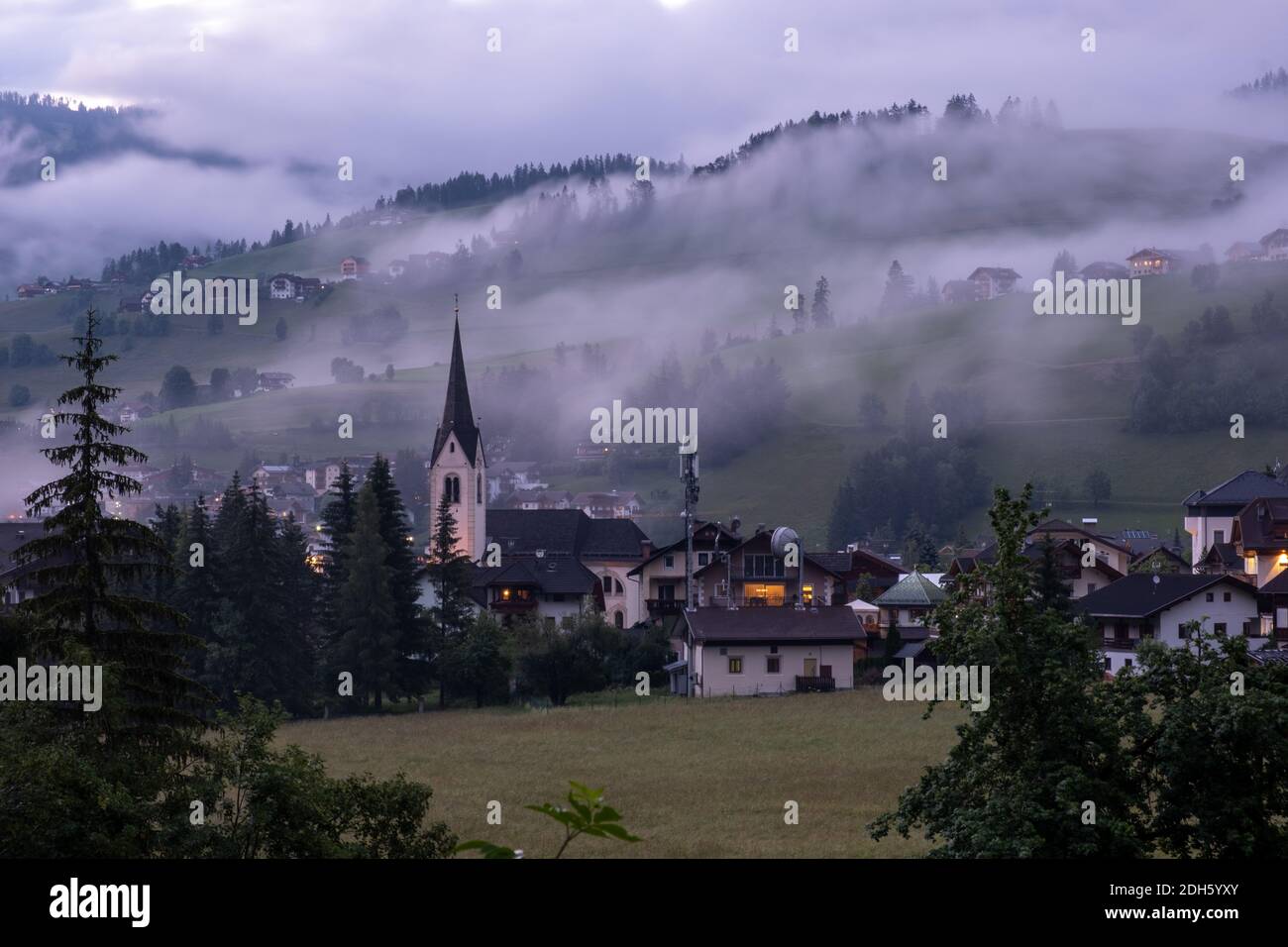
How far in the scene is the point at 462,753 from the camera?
56.7 metres

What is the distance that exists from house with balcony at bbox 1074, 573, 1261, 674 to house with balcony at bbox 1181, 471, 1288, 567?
92.2 ft

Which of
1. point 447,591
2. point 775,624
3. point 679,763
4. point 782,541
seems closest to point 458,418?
point 447,591

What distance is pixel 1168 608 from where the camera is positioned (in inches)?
3076

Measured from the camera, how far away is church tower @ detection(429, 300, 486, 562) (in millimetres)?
144250

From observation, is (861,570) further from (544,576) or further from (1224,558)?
(1224,558)

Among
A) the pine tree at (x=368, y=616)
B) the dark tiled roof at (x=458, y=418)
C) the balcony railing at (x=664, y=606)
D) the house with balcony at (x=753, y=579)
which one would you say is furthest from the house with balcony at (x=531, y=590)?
the dark tiled roof at (x=458, y=418)

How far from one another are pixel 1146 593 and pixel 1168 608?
9.06 ft

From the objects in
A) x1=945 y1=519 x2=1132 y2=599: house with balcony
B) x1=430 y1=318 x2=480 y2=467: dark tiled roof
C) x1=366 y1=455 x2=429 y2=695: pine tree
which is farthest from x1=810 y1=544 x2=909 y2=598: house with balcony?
x1=430 y1=318 x2=480 y2=467: dark tiled roof

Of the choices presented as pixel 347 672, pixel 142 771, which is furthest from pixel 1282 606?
pixel 142 771

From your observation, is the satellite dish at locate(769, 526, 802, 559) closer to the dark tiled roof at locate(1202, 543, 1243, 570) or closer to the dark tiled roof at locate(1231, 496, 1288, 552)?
the dark tiled roof at locate(1231, 496, 1288, 552)

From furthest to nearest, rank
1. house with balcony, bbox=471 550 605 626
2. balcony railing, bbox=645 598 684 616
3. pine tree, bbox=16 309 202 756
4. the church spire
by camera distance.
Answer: the church spire
house with balcony, bbox=471 550 605 626
balcony railing, bbox=645 598 684 616
pine tree, bbox=16 309 202 756

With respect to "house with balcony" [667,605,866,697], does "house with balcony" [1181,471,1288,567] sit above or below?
above
